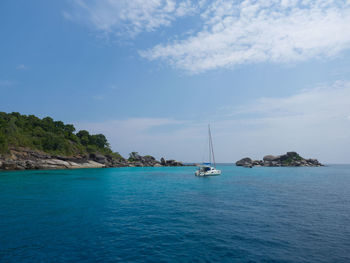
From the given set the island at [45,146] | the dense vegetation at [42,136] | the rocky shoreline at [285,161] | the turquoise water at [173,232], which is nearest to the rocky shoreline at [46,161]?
the island at [45,146]

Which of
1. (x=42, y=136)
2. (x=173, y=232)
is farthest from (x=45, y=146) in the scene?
(x=173, y=232)

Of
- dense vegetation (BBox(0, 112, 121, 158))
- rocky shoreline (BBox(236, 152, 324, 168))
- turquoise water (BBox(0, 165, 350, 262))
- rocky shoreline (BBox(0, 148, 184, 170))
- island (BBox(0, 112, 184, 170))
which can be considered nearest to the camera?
turquoise water (BBox(0, 165, 350, 262))

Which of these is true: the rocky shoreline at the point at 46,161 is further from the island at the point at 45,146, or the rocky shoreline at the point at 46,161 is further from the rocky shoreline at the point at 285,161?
the rocky shoreline at the point at 285,161

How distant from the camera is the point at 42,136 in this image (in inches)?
4407

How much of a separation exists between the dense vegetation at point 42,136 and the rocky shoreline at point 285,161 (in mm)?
128888

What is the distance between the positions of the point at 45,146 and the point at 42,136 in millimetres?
7926

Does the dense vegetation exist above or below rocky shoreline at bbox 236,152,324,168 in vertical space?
above

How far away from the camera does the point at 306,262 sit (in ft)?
39.1

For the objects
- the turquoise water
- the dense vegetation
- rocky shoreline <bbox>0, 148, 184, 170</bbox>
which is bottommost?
the turquoise water

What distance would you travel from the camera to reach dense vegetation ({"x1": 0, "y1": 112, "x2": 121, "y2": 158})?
3639 inches

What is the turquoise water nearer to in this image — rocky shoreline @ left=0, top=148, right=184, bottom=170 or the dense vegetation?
rocky shoreline @ left=0, top=148, right=184, bottom=170

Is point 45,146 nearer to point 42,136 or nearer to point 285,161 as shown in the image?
point 42,136

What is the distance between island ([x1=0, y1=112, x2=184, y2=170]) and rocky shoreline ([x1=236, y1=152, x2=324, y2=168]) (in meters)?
113

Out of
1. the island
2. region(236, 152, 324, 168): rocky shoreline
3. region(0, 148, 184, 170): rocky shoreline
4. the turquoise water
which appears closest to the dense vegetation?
the island
